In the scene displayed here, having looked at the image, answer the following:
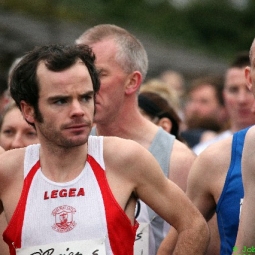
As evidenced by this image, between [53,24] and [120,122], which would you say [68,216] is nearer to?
[120,122]

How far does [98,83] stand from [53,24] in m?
19.1

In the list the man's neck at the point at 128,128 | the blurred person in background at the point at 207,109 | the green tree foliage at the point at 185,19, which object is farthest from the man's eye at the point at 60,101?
the green tree foliage at the point at 185,19

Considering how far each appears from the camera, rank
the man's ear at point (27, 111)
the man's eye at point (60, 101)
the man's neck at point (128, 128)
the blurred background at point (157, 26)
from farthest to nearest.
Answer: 1. the blurred background at point (157, 26)
2. the man's neck at point (128, 128)
3. the man's ear at point (27, 111)
4. the man's eye at point (60, 101)

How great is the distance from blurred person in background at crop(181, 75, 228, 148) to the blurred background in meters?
8.08

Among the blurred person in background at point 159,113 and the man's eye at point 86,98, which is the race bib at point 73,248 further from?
the blurred person in background at point 159,113

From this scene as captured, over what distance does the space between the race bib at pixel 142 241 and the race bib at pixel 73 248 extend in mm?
1053

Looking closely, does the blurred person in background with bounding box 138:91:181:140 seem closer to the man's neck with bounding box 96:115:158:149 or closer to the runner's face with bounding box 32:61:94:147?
the man's neck with bounding box 96:115:158:149

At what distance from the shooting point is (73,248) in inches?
222

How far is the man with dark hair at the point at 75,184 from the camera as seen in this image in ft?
18.5

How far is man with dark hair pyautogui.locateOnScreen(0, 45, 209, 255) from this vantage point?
564cm

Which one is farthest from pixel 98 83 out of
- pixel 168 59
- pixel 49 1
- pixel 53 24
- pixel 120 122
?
pixel 168 59

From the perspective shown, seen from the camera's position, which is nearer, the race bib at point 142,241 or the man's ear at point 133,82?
the race bib at point 142,241

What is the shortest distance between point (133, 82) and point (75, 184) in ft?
6.40

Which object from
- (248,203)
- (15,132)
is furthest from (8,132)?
(248,203)
